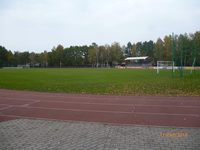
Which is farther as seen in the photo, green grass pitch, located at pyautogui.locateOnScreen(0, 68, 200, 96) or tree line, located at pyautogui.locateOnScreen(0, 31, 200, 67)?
tree line, located at pyautogui.locateOnScreen(0, 31, 200, 67)

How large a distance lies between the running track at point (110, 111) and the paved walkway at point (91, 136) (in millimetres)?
1007

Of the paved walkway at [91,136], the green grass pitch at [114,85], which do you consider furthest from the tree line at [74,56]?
the paved walkway at [91,136]

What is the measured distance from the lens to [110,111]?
10.4 m

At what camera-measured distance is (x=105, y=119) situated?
29.5 ft

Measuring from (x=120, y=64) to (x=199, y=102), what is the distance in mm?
109426

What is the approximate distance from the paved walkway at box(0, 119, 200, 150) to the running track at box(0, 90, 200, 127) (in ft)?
3.30

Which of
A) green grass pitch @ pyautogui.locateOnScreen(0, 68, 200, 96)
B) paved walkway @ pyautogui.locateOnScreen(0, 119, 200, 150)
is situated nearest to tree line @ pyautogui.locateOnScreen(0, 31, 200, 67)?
green grass pitch @ pyautogui.locateOnScreen(0, 68, 200, 96)

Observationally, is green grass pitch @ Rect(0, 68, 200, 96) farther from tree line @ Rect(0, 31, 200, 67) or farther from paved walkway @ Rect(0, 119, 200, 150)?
tree line @ Rect(0, 31, 200, 67)

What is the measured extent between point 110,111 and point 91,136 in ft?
12.5

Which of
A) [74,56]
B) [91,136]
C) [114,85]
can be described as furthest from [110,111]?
[74,56]

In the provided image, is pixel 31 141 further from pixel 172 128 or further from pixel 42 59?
pixel 42 59

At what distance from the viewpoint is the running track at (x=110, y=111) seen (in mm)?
8812

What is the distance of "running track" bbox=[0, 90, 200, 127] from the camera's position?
8.81m

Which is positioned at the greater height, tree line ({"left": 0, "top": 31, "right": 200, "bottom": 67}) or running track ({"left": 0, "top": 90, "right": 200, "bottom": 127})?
tree line ({"left": 0, "top": 31, "right": 200, "bottom": 67})
